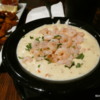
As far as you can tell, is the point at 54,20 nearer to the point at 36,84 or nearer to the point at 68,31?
the point at 68,31

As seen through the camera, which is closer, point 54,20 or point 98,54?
point 98,54

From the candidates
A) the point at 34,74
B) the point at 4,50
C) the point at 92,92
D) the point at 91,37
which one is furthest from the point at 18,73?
the point at 91,37

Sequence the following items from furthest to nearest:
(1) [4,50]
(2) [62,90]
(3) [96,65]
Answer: (1) [4,50] → (3) [96,65] → (2) [62,90]

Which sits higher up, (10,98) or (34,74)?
(34,74)

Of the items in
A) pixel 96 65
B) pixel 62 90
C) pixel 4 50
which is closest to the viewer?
pixel 62 90

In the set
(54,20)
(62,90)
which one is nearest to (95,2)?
(54,20)

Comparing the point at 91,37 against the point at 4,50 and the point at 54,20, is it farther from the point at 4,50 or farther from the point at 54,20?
the point at 4,50
